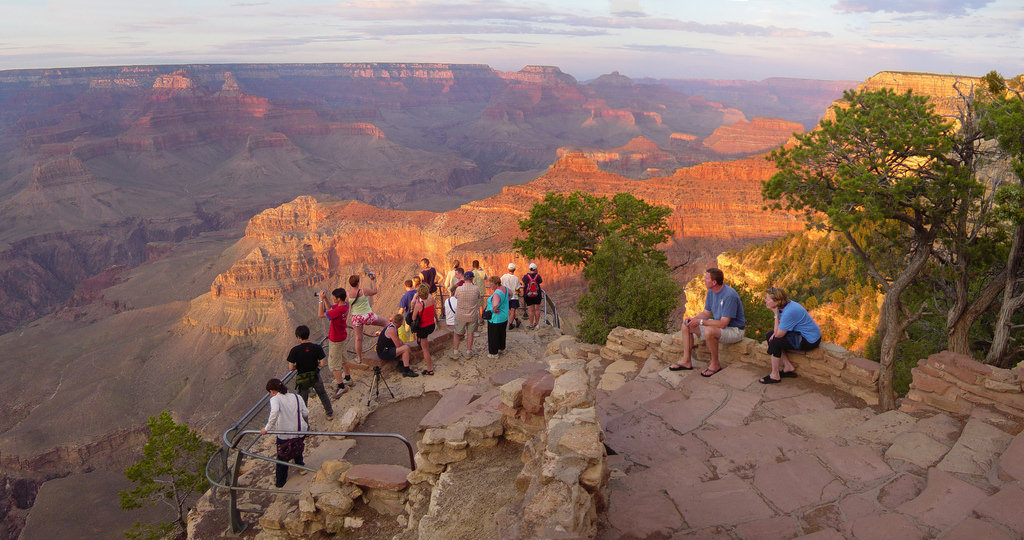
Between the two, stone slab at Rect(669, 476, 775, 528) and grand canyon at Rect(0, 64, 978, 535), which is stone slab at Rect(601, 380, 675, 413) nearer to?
stone slab at Rect(669, 476, 775, 528)

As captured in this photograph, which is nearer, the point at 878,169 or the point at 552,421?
the point at 552,421

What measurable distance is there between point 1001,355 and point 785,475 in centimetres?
798

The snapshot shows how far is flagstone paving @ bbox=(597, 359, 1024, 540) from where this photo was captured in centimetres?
542

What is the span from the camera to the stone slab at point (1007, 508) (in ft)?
16.2

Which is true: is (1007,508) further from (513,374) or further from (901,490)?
(513,374)

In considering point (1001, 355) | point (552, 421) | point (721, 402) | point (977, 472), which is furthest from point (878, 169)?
point (552, 421)

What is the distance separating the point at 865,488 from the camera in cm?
614

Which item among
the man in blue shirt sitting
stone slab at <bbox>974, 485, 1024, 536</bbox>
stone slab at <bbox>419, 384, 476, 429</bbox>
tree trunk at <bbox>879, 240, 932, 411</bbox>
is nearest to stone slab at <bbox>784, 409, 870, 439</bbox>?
the man in blue shirt sitting

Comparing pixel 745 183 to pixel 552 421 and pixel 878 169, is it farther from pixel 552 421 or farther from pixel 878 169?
pixel 552 421

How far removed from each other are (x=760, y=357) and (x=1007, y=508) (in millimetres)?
→ 5234

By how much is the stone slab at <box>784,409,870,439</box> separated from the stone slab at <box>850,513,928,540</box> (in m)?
2.41

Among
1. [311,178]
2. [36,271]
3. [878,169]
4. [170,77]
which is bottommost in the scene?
[36,271]

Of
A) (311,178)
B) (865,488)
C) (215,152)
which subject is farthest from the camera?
(215,152)

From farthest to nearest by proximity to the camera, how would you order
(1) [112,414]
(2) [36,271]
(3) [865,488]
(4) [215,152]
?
1. (4) [215,152]
2. (2) [36,271]
3. (1) [112,414]
4. (3) [865,488]
